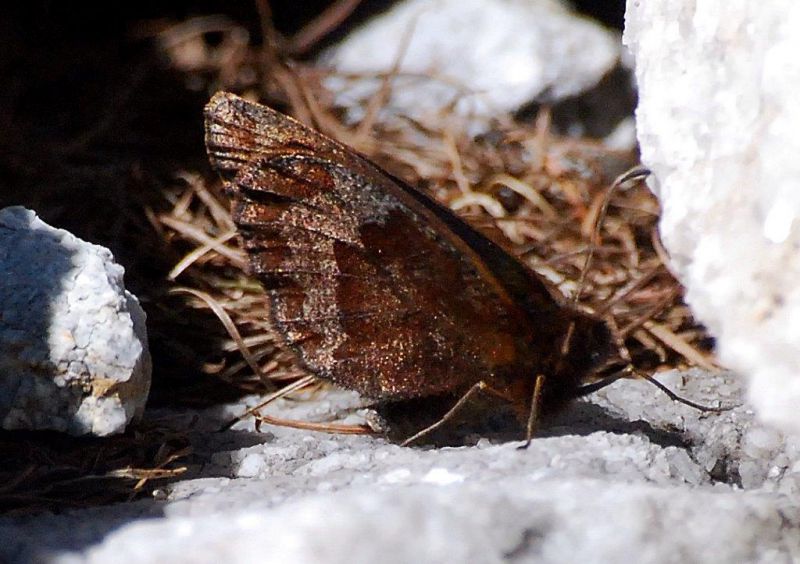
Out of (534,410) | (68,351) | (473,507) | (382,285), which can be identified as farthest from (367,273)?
(473,507)

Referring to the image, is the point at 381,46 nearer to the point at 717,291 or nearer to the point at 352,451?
the point at 352,451

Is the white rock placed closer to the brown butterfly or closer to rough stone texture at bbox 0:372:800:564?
the brown butterfly

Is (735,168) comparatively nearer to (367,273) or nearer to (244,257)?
(367,273)

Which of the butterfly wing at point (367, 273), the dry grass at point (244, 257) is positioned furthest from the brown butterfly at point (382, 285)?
the dry grass at point (244, 257)

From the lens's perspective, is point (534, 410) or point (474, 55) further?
point (474, 55)

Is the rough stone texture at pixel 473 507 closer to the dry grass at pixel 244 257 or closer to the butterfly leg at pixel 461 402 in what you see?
the butterfly leg at pixel 461 402

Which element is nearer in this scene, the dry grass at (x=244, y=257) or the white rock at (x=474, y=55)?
the dry grass at (x=244, y=257)

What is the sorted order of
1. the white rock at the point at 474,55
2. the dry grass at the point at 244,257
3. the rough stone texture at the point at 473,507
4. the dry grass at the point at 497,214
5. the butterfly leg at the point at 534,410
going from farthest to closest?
1. the white rock at the point at 474,55
2. the dry grass at the point at 497,214
3. the dry grass at the point at 244,257
4. the butterfly leg at the point at 534,410
5. the rough stone texture at the point at 473,507
